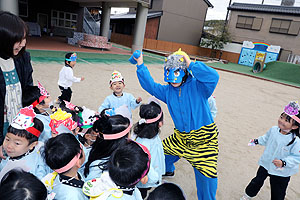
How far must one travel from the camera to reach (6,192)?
973mm

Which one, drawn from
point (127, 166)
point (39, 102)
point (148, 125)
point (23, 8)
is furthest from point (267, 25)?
point (127, 166)

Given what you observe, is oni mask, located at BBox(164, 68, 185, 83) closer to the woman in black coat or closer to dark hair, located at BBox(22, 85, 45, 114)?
the woman in black coat

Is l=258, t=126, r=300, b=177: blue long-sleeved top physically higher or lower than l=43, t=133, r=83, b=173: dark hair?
lower

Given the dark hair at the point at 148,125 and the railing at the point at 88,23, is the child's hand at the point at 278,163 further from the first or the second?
the railing at the point at 88,23

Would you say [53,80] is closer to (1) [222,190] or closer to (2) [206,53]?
(1) [222,190]

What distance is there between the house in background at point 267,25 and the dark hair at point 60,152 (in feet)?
88.1

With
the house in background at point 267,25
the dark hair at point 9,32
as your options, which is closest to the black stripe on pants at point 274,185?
the dark hair at point 9,32

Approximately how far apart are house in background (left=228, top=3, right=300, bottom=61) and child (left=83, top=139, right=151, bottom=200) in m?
26.7

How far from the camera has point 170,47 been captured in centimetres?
2502

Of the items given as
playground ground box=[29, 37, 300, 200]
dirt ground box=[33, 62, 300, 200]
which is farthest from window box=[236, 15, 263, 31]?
dirt ground box=[33, 62, 300, 200]

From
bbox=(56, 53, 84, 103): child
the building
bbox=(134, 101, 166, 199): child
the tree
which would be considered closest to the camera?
bbox=(134, 101, 166, 199): child

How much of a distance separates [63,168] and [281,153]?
2.24 metres

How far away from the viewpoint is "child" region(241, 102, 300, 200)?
2.12 m

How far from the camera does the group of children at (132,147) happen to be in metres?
1.27
